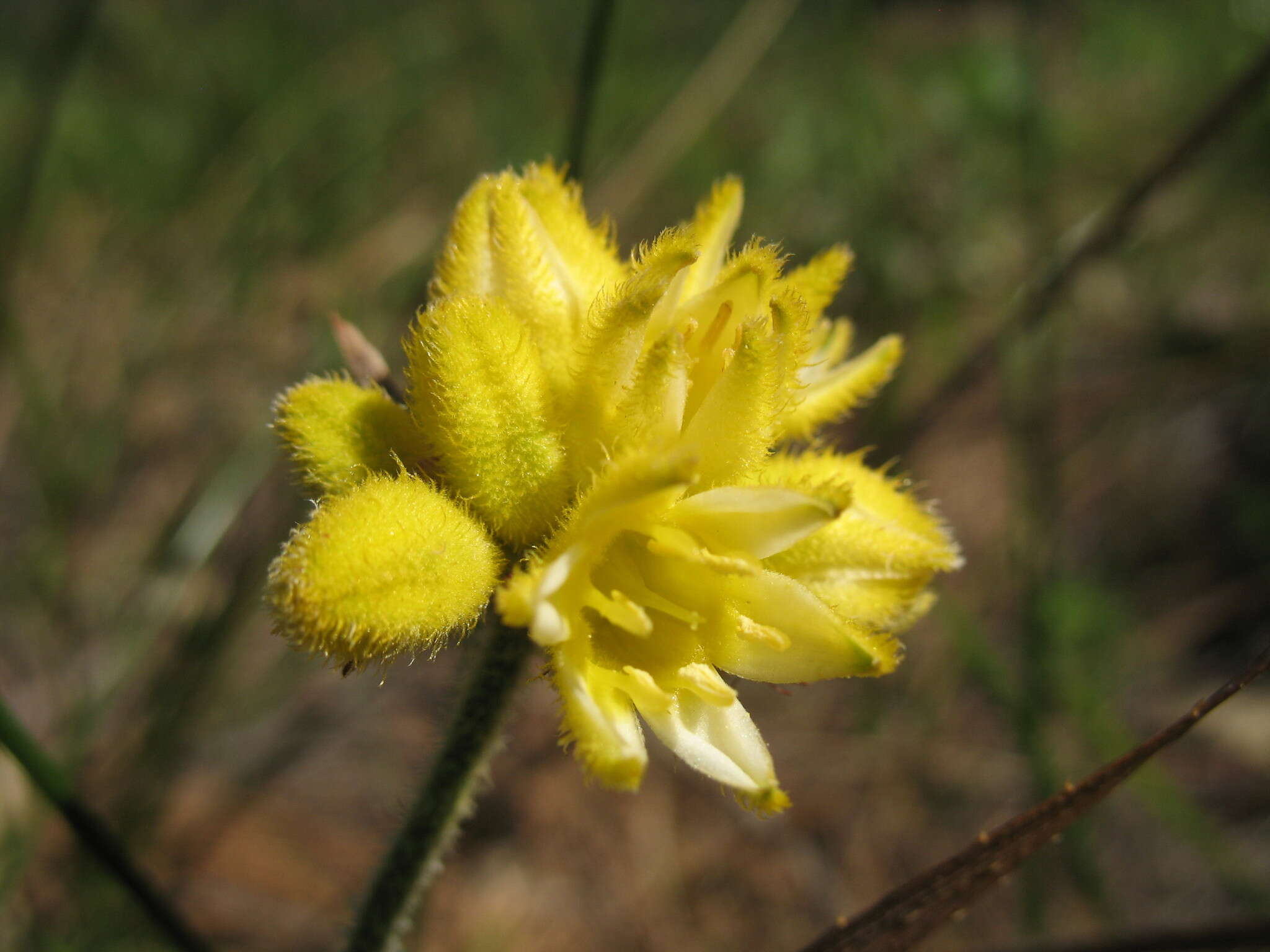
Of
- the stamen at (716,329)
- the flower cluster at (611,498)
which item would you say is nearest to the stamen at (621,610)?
the flower cluster at (611,498)

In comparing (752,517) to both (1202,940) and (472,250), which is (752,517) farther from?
(1202,940)

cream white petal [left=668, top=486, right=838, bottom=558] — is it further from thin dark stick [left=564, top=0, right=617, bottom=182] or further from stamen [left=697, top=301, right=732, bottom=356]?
thin dark stick [left=564, top=0, right=617, bottom=182]

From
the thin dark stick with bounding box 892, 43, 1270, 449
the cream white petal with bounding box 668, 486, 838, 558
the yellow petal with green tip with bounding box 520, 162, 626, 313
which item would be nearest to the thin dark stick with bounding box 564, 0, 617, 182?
the yellow petal with green tip with bounding box 520, 162, 626, 313

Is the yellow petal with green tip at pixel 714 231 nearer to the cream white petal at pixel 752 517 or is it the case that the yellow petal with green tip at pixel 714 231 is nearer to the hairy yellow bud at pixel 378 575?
the cream white petal at pixel 752 517

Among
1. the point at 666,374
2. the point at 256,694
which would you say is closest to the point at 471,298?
the point at 666,374

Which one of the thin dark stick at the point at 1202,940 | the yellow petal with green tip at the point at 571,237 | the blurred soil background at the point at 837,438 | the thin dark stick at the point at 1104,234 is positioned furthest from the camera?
the blurred soil background at the point at 837,438

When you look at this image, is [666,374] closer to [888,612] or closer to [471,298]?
[471,298]
